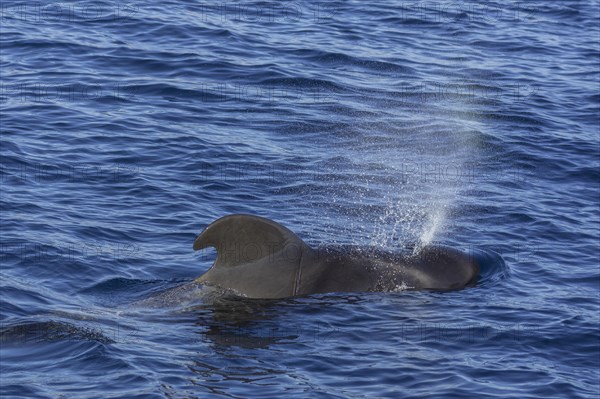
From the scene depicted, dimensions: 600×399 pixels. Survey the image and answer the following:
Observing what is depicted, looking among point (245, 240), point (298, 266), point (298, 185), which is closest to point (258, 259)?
point (245, 240)

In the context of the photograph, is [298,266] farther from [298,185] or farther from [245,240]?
[298,185]

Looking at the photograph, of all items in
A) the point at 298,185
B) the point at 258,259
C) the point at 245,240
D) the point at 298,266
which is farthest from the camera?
the point at 298,185

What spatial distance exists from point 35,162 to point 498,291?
8627 millimetres

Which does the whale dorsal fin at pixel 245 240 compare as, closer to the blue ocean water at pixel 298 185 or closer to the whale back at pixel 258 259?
the whale back at pixel 258 259

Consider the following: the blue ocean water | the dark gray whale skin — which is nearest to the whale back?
the dark gray whale skin

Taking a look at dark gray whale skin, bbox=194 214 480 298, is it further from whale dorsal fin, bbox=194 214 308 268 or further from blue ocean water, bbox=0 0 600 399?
blue ocean water, bbox=0 0 600 399

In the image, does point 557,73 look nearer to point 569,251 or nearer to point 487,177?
point 487,177

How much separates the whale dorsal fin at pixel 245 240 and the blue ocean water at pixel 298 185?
0.57 m

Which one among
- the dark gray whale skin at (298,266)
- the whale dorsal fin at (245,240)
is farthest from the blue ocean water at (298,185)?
the whale dorsal fin at (245,240)

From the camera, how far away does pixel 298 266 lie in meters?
13.8

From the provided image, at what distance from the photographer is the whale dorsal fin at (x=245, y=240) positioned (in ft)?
43.1

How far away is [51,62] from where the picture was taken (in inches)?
984

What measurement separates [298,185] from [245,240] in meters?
5.48

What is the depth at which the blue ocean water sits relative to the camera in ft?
39.5
